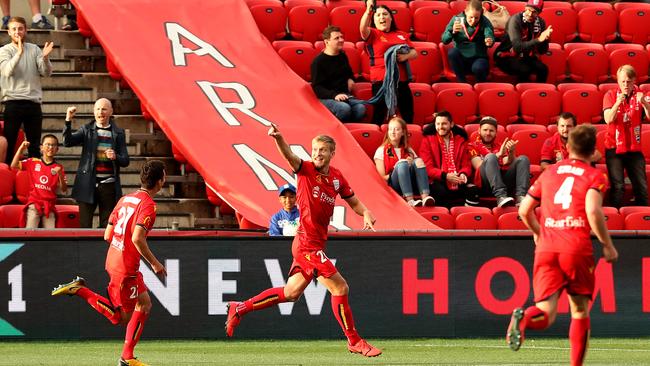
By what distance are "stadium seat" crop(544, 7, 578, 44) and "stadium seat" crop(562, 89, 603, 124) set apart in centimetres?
200

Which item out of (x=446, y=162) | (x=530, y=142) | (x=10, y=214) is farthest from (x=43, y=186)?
(x=530, y=142)

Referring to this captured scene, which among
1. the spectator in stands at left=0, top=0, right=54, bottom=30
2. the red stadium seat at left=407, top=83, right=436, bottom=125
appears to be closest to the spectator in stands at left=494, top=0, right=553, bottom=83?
the red stadium seat at left=407, top=83, right=436, bottom=125

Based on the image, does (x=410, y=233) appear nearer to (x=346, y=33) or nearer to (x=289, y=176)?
(x=289, y=176)

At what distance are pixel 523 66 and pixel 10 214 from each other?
7196 mm

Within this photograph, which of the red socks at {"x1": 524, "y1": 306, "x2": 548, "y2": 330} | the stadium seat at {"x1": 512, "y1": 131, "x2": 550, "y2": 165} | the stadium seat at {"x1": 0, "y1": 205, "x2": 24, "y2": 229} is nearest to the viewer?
the red socks at {"x1": 524, "y1": 306, "x2": 548, "y2": 330}

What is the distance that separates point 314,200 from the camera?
10086mm

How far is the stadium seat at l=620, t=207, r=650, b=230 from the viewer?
14156 mm

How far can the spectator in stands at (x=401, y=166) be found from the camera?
14.1 m

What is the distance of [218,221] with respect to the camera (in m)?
14.5

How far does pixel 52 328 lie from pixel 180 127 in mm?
3390

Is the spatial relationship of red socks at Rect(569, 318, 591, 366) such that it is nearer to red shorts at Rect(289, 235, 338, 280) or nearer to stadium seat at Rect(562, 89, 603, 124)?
red shorts at Rect(289, 235, 338, 280)

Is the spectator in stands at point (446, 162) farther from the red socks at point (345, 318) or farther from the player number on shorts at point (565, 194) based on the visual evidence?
the player number on shorts at point (565, 194)

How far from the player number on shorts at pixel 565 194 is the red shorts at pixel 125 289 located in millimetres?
3417

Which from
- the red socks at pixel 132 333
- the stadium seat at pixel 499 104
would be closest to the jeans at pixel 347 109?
the stadium seat at pixel 499 104
